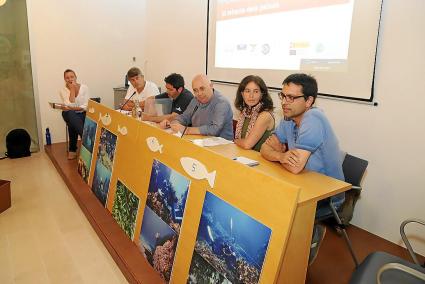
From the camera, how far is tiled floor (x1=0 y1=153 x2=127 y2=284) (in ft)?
6.31

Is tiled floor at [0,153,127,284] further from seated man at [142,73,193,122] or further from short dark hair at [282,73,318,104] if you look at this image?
short dark hair at [282,73,318,104]

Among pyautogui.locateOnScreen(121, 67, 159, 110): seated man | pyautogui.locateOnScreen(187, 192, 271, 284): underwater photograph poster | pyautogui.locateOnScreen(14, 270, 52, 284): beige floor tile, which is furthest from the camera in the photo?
pyautogui.locateOnScreen(121, 67, 159, 110): seated man

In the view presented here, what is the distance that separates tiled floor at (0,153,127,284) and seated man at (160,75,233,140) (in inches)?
44.0

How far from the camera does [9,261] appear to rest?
2.04m

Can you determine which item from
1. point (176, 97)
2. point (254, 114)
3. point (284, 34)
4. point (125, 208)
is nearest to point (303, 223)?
point (254, 114)

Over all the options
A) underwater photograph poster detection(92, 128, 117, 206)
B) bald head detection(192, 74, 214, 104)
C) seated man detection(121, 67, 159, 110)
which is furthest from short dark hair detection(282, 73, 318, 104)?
seated man detection(121, 67, 159, 110)

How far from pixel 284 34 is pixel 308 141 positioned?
1680mm

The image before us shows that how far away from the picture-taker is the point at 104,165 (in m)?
2.69

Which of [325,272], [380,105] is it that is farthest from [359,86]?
[325,272]

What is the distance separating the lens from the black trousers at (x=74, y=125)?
12.9 feet

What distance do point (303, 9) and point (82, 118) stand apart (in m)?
2.99

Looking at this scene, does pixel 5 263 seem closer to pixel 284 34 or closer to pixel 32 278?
pixel 32 278

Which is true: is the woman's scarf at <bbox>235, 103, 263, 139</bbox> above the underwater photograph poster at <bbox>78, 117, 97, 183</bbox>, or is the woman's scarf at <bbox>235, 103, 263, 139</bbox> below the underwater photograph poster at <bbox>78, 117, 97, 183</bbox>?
above

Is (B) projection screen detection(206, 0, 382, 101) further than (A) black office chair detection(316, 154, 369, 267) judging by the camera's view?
Yes
